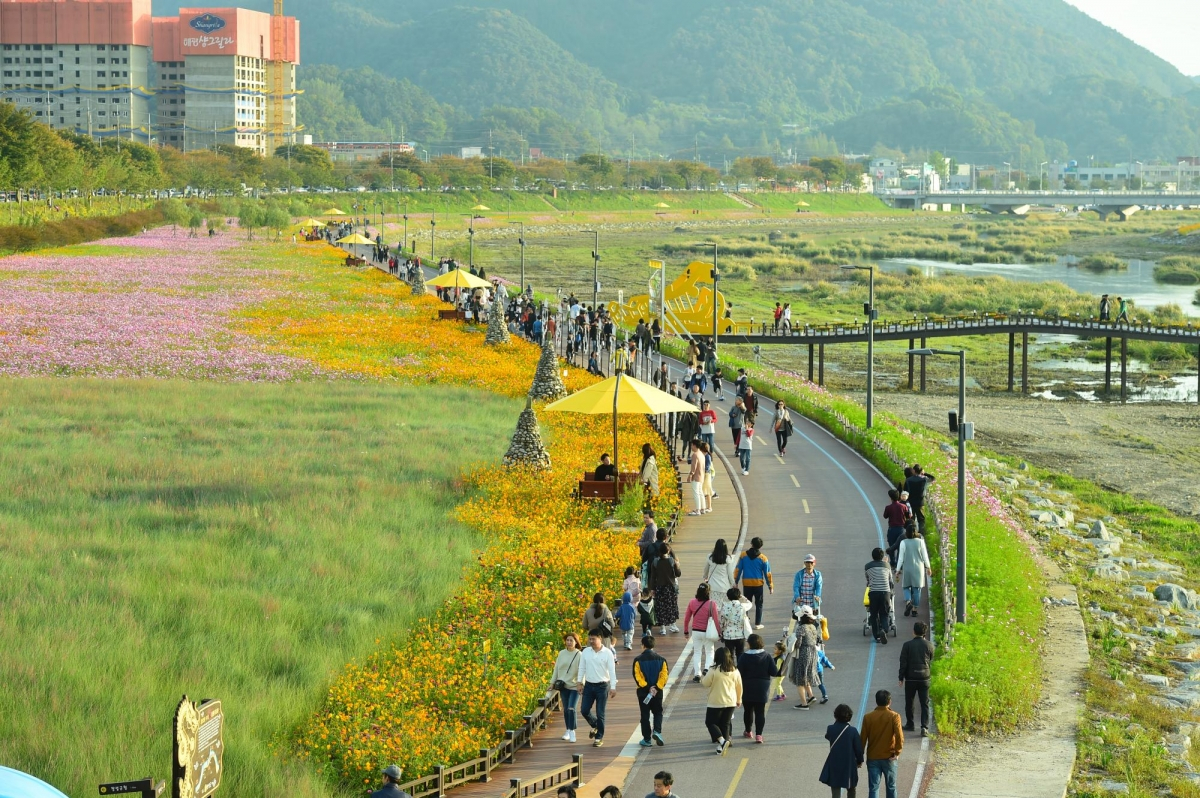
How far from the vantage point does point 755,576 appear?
21.9 m

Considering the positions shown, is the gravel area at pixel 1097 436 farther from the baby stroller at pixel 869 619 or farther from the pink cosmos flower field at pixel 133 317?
the pink cosmos flower field at pixel 133 317

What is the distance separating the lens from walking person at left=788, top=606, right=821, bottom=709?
1880 centimetres

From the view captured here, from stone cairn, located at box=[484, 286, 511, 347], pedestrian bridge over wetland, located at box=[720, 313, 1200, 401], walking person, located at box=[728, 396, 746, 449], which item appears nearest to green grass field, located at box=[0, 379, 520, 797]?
walking person, located at box=[728, 396, 746, 449]

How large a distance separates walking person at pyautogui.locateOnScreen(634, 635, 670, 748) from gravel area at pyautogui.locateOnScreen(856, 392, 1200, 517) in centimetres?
2617

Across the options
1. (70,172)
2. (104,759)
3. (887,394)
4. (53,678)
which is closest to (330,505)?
(53,678)

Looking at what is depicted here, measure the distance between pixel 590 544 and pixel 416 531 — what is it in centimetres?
353

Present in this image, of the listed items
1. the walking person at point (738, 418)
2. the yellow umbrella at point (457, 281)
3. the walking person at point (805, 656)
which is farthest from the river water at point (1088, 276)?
the walking person at point (805, 656)

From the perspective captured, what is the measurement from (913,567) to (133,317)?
1814 inches

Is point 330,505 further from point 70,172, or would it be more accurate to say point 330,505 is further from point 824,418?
point 70,172

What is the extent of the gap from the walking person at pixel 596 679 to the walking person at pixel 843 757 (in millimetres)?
3107

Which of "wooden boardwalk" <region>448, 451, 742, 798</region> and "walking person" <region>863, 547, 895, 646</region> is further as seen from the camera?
"walking person" <region>863, 547, 895, 646</region>

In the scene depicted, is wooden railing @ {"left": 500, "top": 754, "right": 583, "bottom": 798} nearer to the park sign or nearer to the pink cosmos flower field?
the park sign

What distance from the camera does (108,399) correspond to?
4244cm

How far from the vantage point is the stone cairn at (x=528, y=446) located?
3141cm
